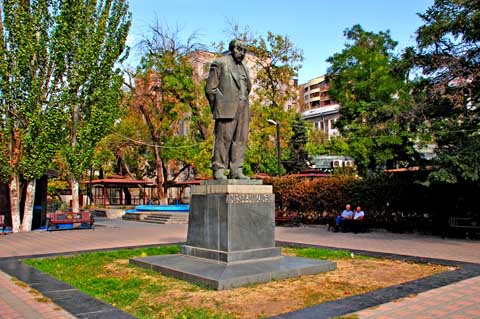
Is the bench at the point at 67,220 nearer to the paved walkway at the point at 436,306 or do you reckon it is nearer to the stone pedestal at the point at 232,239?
the stone pedestal at the point at 232,239

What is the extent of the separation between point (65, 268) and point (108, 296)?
290cm

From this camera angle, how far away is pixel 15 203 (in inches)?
735

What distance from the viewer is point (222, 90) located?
347 inches

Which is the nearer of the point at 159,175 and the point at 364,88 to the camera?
the point at 364,88

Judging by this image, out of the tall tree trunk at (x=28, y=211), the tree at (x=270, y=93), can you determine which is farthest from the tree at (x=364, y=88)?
the tall tree trunk at (x=28, y=211)

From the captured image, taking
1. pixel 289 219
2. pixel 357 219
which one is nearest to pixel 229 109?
pixel 357 219

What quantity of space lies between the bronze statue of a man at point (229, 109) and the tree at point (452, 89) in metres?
6.83

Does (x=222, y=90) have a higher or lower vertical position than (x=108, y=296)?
higher

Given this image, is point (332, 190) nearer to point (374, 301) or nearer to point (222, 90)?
point (222, 90)

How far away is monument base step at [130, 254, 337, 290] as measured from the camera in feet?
23.2

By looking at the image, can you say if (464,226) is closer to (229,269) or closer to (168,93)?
(229,269)

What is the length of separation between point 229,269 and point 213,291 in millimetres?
847

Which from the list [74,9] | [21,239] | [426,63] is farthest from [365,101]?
[21,239]

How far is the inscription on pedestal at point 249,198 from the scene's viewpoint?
807 cm
